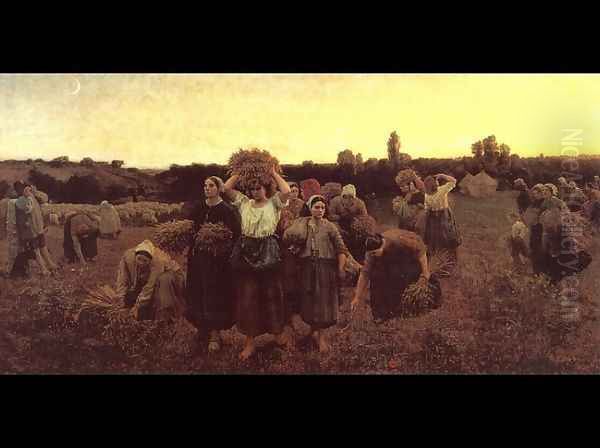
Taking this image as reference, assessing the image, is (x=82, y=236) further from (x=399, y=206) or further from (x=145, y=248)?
(x=399, y=206)

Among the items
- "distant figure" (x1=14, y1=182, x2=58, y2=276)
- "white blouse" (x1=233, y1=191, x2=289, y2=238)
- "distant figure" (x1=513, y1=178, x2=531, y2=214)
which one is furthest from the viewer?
"distant figure" (x1=14, y1=182, x2=58, y2=276)

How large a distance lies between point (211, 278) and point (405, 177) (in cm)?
251

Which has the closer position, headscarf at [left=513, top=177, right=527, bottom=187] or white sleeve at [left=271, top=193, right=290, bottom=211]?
white sleeve at [left=271, top=193, right=290, bottom=211]

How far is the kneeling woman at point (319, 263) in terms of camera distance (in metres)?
8.16

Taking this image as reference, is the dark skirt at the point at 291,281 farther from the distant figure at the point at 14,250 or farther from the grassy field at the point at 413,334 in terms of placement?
the distant figure at the point at 14,250

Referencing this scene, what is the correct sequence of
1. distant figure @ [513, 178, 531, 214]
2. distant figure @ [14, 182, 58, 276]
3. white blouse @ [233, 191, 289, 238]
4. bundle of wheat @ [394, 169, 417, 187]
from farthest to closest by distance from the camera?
distant figure @ [14, 182, 58, 276]
distant figure @ [513, 178, 531, 214]
bundle of wheat @ [394, 169, 417, 187]
white blouse @ [233, 191, 289, 238]

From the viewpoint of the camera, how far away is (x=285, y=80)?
8.21 m

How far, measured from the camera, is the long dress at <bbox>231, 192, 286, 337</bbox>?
812cm

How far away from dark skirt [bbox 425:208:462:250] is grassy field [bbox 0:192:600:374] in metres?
0.11

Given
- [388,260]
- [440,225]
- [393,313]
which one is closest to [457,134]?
[440,225]

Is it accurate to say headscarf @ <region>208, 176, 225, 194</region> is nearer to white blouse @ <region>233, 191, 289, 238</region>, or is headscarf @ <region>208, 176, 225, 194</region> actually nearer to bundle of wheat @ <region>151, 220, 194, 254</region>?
white blouse @ <region>233, 191, 289, 238</region>

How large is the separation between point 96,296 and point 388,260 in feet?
11.2

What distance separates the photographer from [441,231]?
8.23 m

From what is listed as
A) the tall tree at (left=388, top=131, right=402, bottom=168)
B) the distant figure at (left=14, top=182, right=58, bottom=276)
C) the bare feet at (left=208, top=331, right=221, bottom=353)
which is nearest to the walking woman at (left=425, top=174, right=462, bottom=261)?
the tall tree at (left=388, top=131, right=402, bottom=168)
